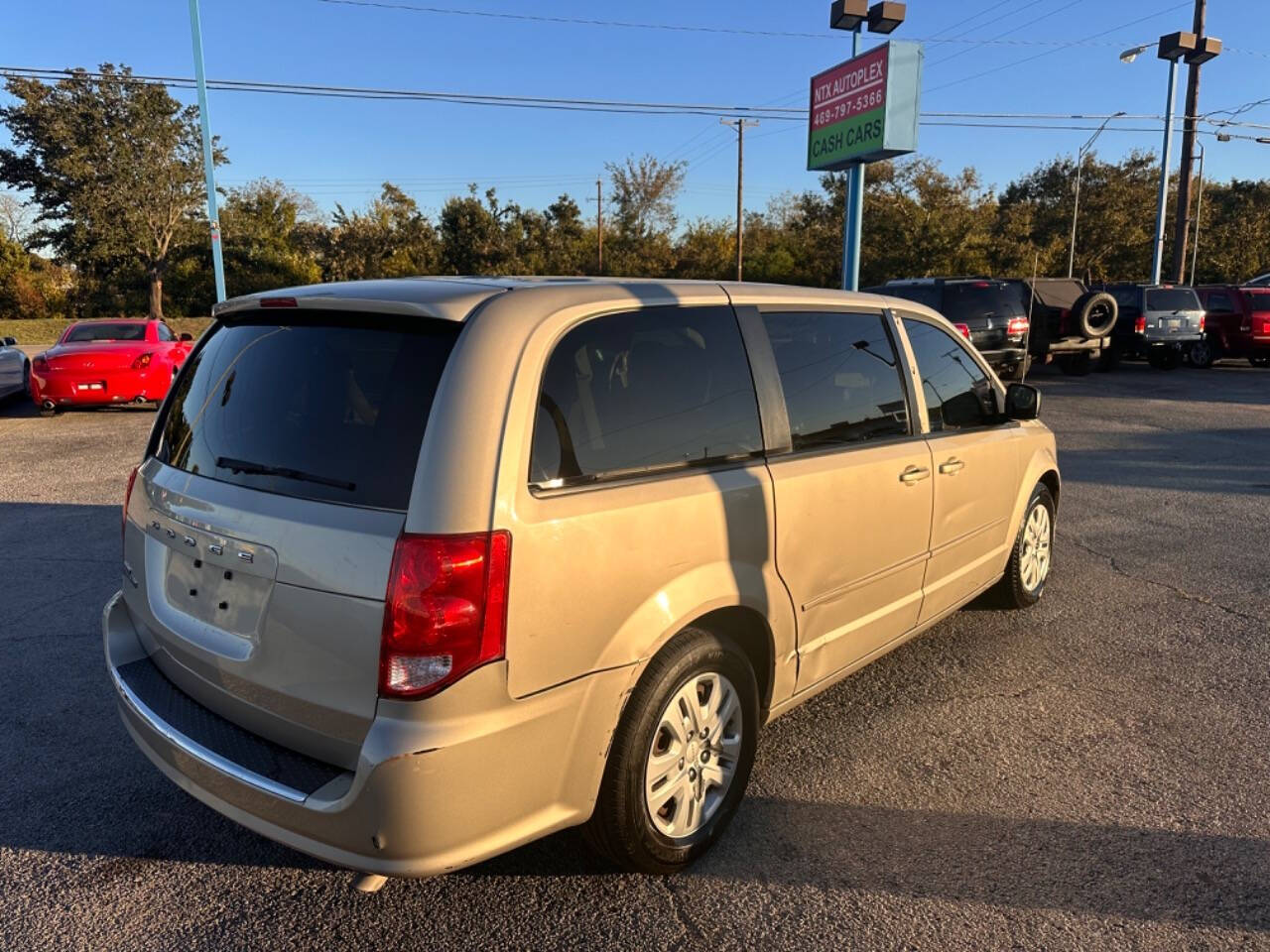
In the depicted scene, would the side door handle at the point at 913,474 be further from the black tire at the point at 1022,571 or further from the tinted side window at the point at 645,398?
the black tire at the point at 1022,571

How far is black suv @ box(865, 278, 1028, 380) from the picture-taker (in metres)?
14.9

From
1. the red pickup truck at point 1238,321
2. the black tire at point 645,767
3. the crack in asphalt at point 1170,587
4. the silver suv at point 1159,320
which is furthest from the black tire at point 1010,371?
the black tire at point 645,767

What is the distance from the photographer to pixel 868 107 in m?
17.2

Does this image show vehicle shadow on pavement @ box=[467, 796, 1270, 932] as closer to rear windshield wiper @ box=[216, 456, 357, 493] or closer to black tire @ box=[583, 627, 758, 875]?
black tire @ box=[583, 627, 758, 875]

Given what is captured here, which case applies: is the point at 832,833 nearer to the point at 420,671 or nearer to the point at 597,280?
the point at 420,671

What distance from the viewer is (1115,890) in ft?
8.80

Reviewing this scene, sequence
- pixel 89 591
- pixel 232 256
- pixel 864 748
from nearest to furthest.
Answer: pixel 864 748 < pixel 89 591 < pixel 232 256

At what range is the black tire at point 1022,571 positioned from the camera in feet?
15.9

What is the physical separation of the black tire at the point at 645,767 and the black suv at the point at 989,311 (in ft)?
43.7

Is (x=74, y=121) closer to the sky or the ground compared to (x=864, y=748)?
closer to the sky

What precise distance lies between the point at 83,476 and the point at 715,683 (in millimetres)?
8350

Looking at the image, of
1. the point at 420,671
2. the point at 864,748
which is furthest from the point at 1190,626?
the point at 420,671

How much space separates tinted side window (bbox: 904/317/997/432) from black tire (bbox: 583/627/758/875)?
1.80 meters

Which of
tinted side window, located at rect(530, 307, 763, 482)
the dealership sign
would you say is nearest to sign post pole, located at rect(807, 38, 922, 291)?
the dealership sign
